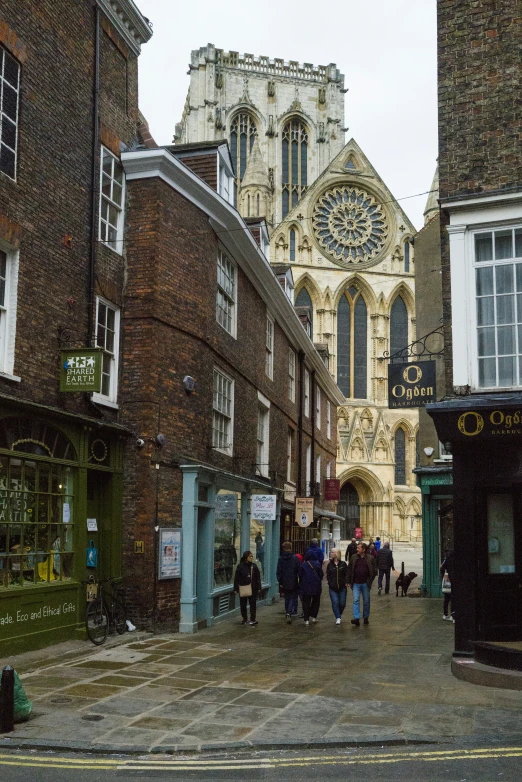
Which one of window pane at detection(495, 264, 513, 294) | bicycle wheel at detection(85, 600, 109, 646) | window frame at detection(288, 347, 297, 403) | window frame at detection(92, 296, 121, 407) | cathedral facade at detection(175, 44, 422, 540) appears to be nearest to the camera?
window pane at detection(495, 264, 513, 294)

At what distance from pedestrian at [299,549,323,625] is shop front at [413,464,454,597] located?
6531mm

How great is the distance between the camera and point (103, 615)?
13.2 metres

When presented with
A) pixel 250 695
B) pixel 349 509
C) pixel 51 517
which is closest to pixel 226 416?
pixel 51 517

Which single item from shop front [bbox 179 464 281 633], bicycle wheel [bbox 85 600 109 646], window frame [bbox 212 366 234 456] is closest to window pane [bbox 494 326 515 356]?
shop front [bbox 179 464 281 633]

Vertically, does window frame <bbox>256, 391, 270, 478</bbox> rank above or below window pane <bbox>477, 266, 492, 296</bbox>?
below

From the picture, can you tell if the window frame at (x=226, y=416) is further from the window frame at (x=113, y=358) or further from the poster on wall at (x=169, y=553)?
the window frame at (x=113, y=358)

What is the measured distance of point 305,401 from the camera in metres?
30.1

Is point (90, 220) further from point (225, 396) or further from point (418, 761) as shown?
point (418, 761)

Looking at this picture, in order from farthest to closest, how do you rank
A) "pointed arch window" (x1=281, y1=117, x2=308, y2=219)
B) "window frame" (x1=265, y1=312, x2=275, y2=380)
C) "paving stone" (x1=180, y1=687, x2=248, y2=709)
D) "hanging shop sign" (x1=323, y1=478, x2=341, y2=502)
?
"pointed arch window" (x1=281, y1=117, x2=308, y2=219) < "hanging shop sign" (x1=323, y1=478, x2=341, y2=502) < "window frame" (x1=265, y1=312, x2=275, y2=380) < "paving stone" (x1=180, y1=687, x2=248, y2=709)

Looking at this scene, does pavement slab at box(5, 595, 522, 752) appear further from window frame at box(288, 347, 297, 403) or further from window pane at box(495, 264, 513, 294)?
window frame at box(288, 347, 297, 403)

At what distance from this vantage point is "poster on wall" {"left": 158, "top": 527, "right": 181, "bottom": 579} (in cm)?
1430

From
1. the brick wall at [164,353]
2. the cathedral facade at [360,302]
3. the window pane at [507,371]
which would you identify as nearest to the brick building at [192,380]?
the brick wall at [164,353]

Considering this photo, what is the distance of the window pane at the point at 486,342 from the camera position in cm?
1146

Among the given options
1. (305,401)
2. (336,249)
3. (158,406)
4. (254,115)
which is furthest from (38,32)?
(254,115)
